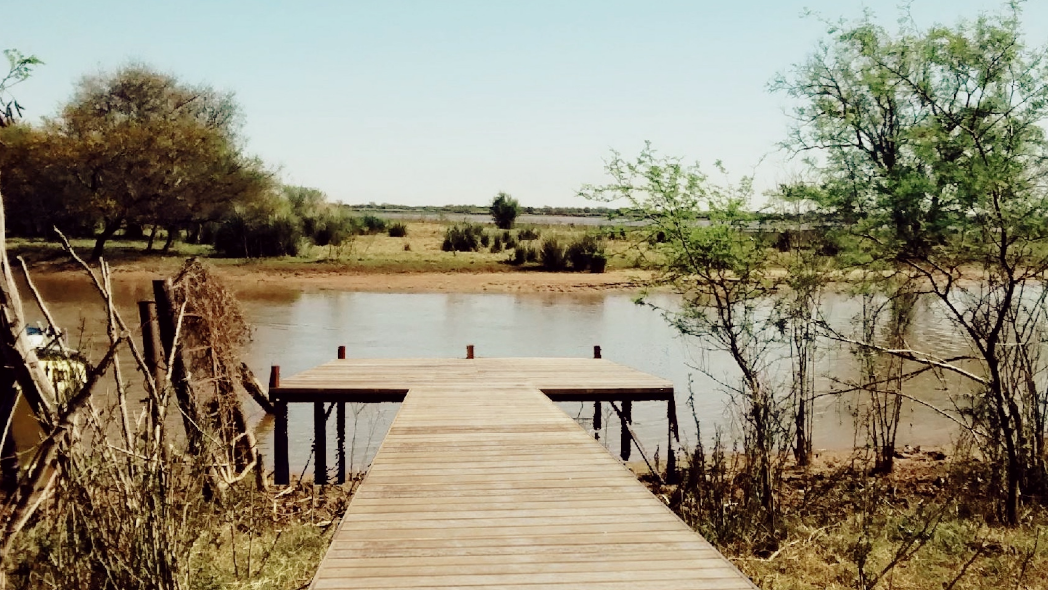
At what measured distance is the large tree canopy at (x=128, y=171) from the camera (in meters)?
33.2

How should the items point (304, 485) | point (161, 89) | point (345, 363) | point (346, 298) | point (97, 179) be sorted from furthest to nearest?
1. point (161, 89)
2. point (97, 179)
3. point (346, 298)
4. point (345, 363)
5. point (304, 485)

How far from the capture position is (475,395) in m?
9.08

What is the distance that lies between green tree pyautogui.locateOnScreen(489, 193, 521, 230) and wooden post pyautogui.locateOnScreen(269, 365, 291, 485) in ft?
147

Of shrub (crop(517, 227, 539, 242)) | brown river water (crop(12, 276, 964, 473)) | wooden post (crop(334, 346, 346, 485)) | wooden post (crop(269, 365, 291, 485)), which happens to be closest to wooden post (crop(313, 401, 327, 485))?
wooden post (crop(334, 346, 346, 485))

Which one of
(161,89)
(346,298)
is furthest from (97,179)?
(346,298)

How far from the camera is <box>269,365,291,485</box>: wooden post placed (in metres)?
9.75

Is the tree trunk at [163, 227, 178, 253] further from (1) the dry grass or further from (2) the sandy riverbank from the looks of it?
(1) the dry grass

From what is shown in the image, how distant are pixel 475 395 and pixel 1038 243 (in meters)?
6.04

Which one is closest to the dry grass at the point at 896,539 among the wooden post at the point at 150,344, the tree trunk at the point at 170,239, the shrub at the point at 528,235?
the wooden post at the point at 150,344

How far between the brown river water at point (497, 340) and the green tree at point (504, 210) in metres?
24.3

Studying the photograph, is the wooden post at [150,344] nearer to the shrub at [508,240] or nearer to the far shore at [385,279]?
the far shore at [385,279]

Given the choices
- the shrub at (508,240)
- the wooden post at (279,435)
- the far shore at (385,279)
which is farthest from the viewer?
the shrub at (508,240)

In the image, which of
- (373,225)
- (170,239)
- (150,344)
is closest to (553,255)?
(170,239)

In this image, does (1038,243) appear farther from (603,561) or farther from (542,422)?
(603,561)
